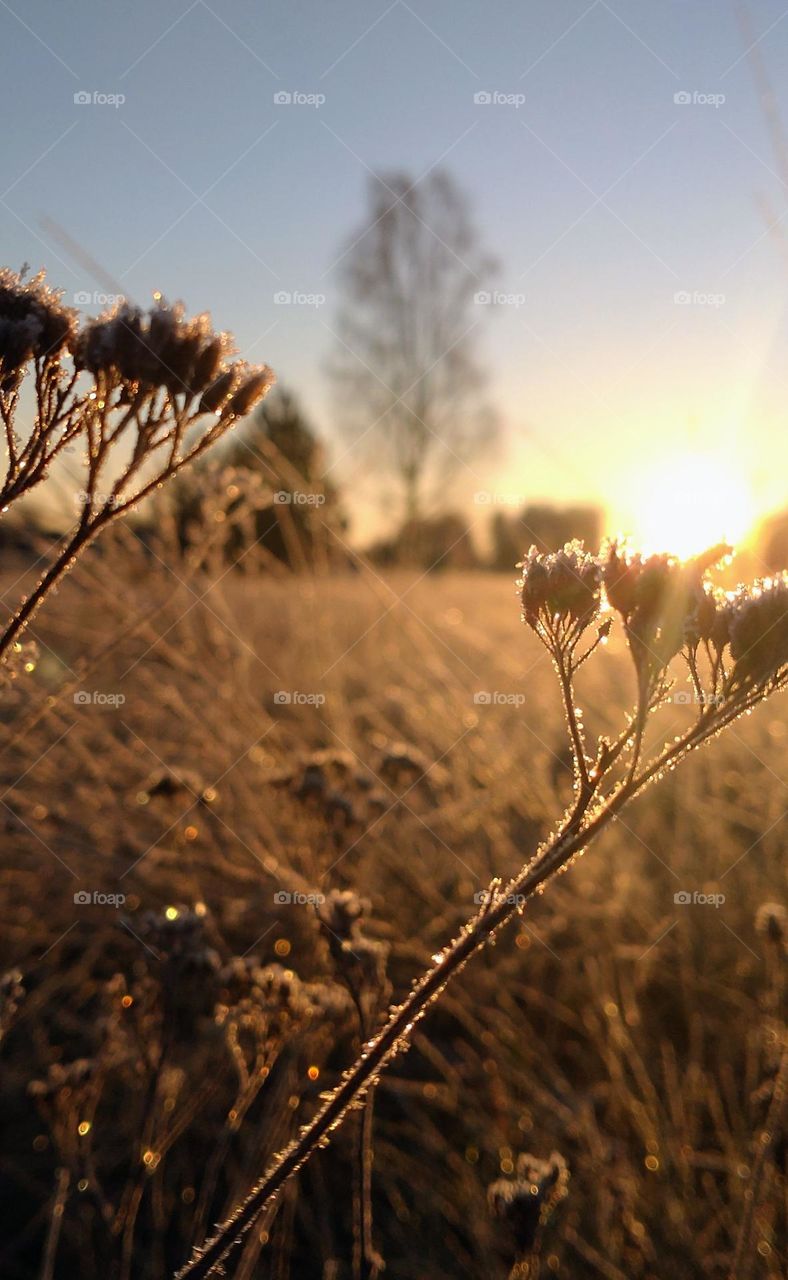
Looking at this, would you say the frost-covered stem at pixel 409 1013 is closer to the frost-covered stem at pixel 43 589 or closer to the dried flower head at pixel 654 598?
the dried flower head at pixel 654 598

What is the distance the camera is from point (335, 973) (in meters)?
2.01

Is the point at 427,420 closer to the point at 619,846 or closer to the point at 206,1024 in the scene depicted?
the point at 619,846

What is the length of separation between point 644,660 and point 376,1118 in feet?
9.36

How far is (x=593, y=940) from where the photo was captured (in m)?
4.17

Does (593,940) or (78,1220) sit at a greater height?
(593,940)

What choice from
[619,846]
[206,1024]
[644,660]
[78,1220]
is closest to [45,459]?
[644,660]

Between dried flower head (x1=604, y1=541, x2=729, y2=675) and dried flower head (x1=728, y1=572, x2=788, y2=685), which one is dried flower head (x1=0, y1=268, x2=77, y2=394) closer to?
dried flower head (x1=604, y1=541, x2=729, y2=675)

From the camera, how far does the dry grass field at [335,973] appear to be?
8.36ft

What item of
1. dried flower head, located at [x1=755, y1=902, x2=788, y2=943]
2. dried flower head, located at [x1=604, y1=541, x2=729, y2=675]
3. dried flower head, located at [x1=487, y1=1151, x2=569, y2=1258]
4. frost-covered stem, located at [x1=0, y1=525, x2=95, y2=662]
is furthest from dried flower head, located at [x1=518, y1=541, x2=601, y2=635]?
dried flower head, located at [x1=755, y1=902, x2=788, y2=943]

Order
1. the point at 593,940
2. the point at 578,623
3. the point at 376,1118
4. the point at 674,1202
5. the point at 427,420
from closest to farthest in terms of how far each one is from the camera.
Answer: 1. the point at 578,623
2. the point at 674,1202
3. the point at 376,1118
4. the point at 593,940
5. the point at 427,420

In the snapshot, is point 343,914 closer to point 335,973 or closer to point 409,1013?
point 335,973

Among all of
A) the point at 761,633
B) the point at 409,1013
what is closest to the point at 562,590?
the point at 761,633

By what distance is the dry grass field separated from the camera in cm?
255

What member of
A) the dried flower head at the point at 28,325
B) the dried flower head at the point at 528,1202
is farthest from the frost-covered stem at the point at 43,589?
the dried flower head at the point at 528,1202
